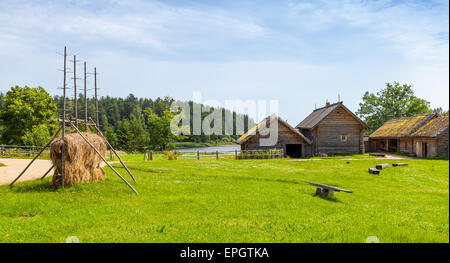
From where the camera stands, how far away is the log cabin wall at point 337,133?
123 feet

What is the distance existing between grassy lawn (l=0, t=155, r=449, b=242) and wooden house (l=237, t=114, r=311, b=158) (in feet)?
63.8

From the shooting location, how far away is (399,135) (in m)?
40.0

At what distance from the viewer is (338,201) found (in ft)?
39.4

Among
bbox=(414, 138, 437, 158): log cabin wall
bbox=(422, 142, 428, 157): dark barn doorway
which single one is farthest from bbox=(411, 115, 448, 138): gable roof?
bbox=(422, 142, 428, 157): dark barn doorway

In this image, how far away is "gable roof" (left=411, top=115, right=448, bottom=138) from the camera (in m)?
33.4

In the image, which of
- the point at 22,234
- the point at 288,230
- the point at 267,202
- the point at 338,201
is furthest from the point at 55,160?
the point at 338,201

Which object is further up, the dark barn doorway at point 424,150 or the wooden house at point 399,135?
the wooden house at point 399,135

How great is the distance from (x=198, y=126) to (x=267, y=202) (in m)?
90.9

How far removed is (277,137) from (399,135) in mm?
18253

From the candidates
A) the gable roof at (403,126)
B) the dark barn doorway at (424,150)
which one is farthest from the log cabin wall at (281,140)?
the gable roof at (403,126)

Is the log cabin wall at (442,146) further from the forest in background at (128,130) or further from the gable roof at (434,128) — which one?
the forest in background at (128,130)

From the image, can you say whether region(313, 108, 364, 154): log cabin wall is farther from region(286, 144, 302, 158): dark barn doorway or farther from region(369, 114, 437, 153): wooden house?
region(369, 114, 437, 153): wooden house

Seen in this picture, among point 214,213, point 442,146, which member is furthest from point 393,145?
point 214,213
